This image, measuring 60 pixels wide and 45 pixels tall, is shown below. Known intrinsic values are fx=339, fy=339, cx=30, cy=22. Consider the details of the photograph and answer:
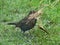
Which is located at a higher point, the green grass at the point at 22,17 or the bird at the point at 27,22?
the bird at the point at 27,22

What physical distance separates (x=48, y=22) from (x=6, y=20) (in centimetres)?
56

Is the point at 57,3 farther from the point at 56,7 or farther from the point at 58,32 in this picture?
the point at 58,32

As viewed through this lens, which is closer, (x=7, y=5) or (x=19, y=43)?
(x=19, y=43)

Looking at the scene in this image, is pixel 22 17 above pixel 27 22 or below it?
below

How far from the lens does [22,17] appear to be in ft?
14.7

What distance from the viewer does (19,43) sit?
4.12m

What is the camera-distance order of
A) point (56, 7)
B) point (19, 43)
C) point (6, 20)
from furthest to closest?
point (56, 7)
point (6, 20)
point (19, 43)

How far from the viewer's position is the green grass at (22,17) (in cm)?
419

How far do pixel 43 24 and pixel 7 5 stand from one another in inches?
26.8

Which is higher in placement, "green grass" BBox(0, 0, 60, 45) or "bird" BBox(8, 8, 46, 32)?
"bird" BBox(8, 8, 46, 32)

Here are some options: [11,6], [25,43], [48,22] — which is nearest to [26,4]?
[11,6]

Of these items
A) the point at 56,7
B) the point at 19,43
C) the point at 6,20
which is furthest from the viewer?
the point at 56,7

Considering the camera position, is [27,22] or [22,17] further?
[22,17]

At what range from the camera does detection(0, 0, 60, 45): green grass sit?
4.19 m
